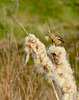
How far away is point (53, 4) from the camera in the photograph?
9656 millimetres

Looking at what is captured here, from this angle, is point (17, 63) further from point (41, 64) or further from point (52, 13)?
point (52, 13)

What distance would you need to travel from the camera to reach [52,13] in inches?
362

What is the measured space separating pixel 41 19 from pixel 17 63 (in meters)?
6.11

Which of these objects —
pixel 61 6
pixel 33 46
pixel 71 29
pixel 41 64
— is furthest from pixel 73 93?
pixel 61 6

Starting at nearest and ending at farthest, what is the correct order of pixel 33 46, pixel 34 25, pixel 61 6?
pixel 33 46 < pixel 34 25 < pixel 61 6

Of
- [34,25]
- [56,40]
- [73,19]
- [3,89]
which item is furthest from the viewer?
[73,19]

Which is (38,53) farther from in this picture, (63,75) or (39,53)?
(63,75)

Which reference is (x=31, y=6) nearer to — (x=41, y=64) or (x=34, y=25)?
(x=34, y=25)

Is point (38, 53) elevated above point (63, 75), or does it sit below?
above

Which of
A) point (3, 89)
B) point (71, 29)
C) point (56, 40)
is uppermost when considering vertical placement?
point (71, 29)

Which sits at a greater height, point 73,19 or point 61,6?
point 61,6

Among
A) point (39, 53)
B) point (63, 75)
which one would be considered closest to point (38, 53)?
point (39, 53)

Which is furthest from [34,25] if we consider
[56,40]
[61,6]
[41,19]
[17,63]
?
[56,40]

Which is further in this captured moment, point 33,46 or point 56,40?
point 56,40
